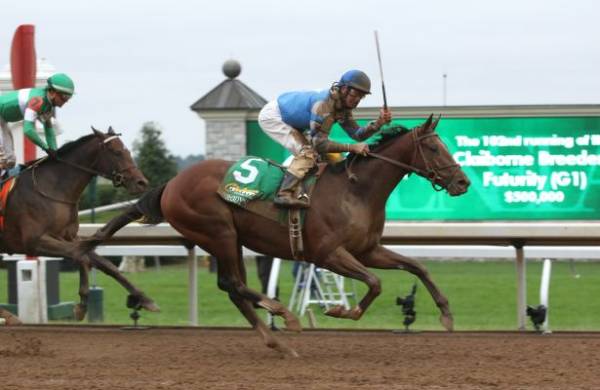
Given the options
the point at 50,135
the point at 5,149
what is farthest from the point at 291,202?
the point at 5,149

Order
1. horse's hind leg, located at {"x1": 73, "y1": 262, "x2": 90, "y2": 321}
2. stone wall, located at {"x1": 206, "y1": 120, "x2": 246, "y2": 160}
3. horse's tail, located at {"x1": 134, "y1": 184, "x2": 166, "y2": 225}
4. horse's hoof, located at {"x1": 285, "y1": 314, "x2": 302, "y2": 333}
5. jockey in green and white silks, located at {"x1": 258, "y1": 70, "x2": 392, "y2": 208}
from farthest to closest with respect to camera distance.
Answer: stone wall, located at {"x1": 206, "y1": 120, "x2": 246, "y2": 160} → horse's hind leg, located at {"x1": 73, "y1": 262, "x2": 90, "y2": 321} → horse's tail, located at {"x1": 134, "y1": 184, "x2": 166, "y2": 225} → jockey in green and white silks, located at {"x1": 258, "y1": 70, "x2": 392, "y2": 208} → horse's hoof, located at {"x1": 285, "y1": 314, "x2": 302, "y2": 333}

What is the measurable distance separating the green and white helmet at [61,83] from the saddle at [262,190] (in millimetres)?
1498

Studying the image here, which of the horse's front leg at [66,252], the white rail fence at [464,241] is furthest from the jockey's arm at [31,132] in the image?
the white rail fence at [464,241]

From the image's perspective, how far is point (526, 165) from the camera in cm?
1310

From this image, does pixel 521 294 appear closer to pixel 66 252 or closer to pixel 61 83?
pixel 66 252

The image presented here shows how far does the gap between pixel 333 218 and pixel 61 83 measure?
228 cm

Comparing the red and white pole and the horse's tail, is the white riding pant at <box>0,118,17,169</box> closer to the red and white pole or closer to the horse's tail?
the horse's tail

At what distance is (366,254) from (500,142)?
5651 millimetres

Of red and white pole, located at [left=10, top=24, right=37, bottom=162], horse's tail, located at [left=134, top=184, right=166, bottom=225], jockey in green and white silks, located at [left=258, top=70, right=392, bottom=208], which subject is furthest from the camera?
red and white pole, located at [left=10, top=24, right=37, bottom=162]

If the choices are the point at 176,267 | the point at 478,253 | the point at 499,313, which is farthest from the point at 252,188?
the point at 176,267

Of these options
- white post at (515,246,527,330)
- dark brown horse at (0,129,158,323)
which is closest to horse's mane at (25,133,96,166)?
dark brown horse at (0,129,158,323)

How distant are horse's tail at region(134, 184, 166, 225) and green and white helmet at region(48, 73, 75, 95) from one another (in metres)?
1.00

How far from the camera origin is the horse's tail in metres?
8.26

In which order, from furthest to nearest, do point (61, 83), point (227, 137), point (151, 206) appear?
1. point (227, 137)
2. point (61, 83)
3. point (151, 206)
